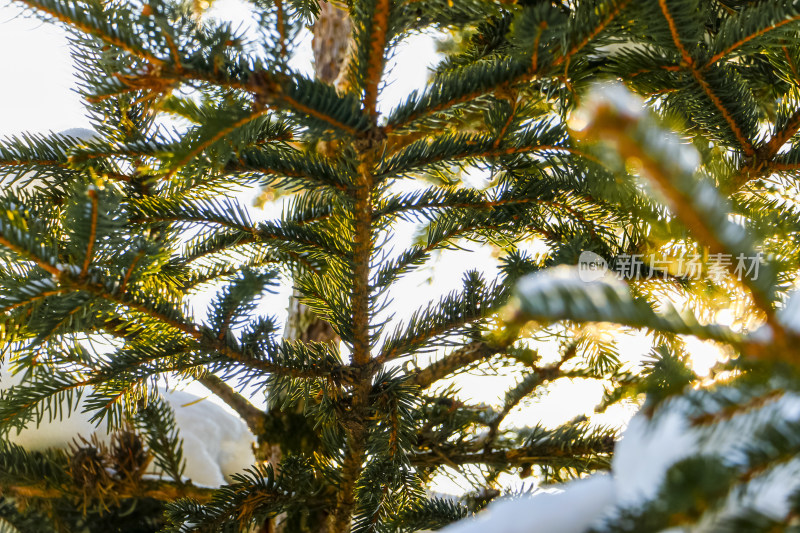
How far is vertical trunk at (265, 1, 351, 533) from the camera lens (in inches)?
44.0

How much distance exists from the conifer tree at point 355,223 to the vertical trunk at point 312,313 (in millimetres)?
247

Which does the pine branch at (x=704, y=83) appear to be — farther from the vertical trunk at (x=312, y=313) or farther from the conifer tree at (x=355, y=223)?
the vertical trunk at (x=312, y=313)

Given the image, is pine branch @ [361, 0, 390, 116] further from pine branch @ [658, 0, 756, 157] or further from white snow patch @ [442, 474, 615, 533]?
white snow patch @ [442, 474, 615, 533]

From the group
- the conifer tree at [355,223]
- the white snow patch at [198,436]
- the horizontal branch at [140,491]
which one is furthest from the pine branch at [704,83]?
the white snow patch at [198,436]

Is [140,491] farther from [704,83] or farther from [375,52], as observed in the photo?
[704,83]

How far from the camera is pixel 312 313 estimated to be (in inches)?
51.3

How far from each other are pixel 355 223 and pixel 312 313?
0.69 metres

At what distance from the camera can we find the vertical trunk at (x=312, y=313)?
1.12 meters

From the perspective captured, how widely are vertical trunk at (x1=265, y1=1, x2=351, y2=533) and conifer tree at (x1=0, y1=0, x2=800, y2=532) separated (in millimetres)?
247

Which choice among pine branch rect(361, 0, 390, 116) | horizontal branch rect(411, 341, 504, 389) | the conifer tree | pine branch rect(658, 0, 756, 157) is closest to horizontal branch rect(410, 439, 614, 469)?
the conifer tree

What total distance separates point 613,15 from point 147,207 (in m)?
0.55

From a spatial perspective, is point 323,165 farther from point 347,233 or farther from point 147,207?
point 147,207

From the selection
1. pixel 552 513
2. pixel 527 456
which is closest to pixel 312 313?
pixel 527 456

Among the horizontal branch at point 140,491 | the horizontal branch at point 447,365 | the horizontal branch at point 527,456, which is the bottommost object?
the horizontal branch at point 140,491
